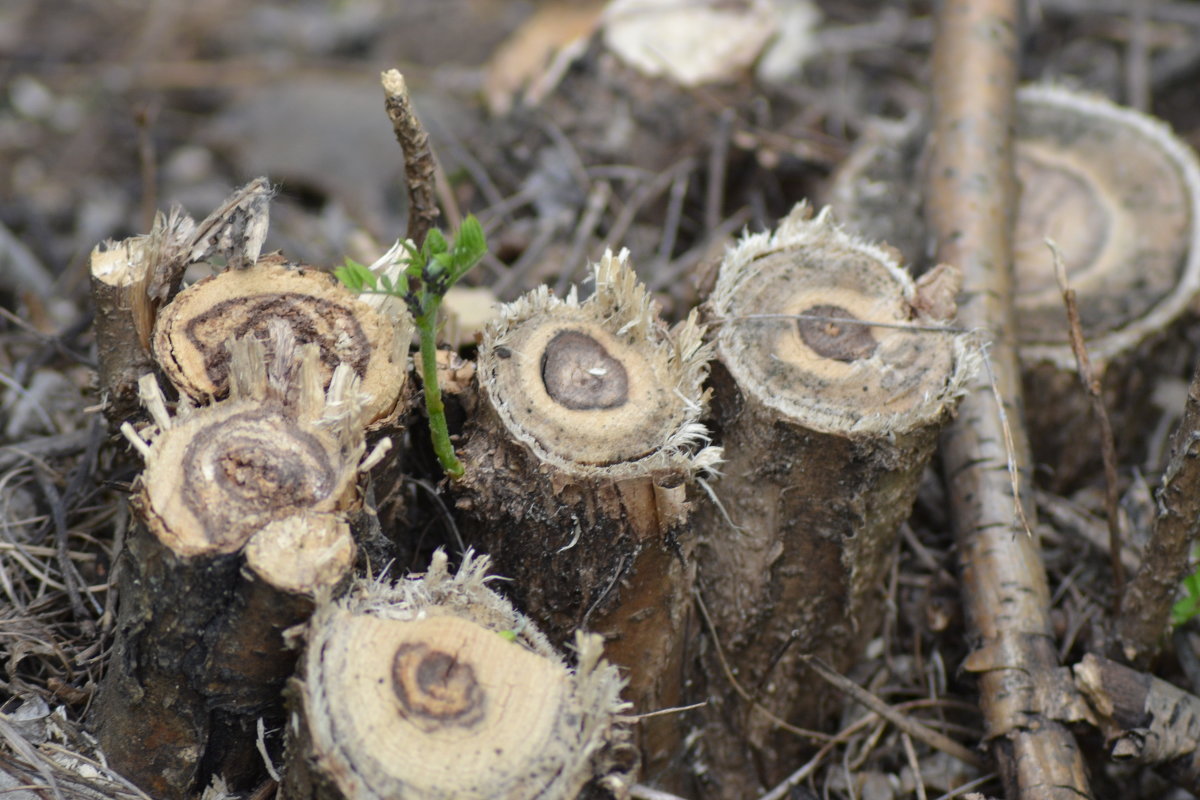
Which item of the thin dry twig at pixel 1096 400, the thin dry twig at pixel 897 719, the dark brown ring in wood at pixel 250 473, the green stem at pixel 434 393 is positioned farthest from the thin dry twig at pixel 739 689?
the dark brown ring in wood at pixel 250 473

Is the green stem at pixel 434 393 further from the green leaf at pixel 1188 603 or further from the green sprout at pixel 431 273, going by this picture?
the green leaf at pixel 1188 603

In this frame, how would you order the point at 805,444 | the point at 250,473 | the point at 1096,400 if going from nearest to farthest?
1. the point at 250,473
2. the point at 805,444
3. the point at 1096,400

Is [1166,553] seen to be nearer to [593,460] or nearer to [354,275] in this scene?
[593,460]

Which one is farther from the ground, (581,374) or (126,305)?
(581,374)

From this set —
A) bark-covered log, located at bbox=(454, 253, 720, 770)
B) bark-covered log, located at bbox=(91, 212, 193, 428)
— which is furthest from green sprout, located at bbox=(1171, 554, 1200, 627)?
bark-covered log, located at bbox=(91, 212, 193, 428)

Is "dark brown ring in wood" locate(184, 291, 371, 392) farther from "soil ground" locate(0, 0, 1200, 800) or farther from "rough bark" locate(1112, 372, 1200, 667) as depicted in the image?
"rough bark" locate(1112, 372, 1200, 667)

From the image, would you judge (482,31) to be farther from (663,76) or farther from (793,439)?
(793,439)

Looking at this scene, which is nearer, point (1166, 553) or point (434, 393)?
point (434, 393)

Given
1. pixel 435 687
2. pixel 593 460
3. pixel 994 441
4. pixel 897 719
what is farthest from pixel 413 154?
pixel 897 719
